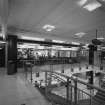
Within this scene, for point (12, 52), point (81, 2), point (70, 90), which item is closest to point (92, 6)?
point (81, 2)

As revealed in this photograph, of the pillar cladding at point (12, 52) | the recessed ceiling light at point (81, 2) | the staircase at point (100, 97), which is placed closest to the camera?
the staircase at point (100, 97)

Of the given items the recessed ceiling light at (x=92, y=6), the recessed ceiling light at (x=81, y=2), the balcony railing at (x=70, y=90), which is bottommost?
the balcony railing at (x=70, y=90)

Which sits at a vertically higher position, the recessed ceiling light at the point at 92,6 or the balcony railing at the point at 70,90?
the recessed ceiling light at the point at 92,6

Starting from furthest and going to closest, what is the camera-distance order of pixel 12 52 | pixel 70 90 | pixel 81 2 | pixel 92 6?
pixel 12 52 → pixel 92 6 → pixel 81 2 → pixel 70 90

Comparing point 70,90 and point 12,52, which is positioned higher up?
point 12,52

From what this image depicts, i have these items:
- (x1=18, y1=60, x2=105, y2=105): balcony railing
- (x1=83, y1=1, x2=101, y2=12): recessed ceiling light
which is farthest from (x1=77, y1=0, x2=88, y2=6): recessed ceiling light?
(x1=18, y1=60, x2=105, y2=105): balcony railing

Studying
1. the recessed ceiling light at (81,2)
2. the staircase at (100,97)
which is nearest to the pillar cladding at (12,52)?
the recessed ceiling light at (81,2)

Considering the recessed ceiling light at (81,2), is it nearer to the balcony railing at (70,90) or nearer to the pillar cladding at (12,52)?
the balcony railing at (70,90)

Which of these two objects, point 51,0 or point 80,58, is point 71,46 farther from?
point 51,0

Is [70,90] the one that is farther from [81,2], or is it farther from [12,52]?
[12,52]

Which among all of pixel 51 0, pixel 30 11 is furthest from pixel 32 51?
pixel 51 0

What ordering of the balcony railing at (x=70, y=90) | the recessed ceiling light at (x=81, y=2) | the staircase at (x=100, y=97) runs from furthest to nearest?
the recessed ceiling light at (x=81, y=2) < the balcony railing at (x=70, y=90) < the staircase at (x=100, y=97)

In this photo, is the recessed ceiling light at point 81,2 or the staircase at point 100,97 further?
the recessed ceiling light at point 81,2

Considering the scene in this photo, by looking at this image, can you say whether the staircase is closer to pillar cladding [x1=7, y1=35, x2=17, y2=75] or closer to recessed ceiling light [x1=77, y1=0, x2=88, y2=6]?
recessed ceiling light [x1=77, y1=0, x2=88, y2=6]
